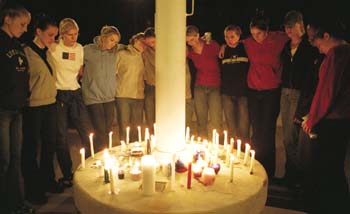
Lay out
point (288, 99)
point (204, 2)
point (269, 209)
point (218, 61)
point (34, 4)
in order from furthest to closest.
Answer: point (204, 2) < point (34, 4) < point (218, 61) < point (288, 99) < point (269, 209)

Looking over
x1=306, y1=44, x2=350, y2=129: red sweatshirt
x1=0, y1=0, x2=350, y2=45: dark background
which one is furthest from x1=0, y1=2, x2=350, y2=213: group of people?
x1=0, y1=0, x2=350, y2=45: dark background

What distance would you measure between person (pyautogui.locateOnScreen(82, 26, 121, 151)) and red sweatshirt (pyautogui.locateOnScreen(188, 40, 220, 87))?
47.0 inches

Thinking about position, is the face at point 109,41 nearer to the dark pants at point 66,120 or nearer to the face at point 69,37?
the face at point 69,37

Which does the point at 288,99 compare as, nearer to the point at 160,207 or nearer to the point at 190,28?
the point at 190,28

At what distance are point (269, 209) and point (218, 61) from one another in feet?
7.38

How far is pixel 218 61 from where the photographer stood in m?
5.57

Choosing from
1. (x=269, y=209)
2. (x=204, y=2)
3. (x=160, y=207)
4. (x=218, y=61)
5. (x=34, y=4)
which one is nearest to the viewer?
(x=160, y=207)

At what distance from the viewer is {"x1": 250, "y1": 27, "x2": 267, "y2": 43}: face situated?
16.0 feet

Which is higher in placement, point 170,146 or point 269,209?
point 170,146

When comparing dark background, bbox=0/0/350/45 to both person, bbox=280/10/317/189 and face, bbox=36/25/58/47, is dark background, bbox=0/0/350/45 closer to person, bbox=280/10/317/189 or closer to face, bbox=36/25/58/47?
person, bbox=280/10/317/189

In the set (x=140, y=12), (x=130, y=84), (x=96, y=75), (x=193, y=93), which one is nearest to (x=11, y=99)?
(x=96, y=75)

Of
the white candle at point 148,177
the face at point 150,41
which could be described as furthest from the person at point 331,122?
Answer: the face at point 150,41

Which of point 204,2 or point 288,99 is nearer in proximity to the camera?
point 288,99

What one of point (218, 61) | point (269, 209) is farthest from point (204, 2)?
point (269, 209)
